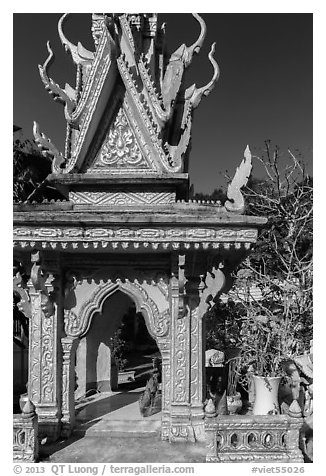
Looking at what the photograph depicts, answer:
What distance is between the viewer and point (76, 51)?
8781 millimetres

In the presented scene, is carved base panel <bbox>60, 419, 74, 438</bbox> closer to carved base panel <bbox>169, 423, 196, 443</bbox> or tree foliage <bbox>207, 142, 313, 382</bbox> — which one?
carved base panel <bbox>169, 423, 196, 443</bbox>

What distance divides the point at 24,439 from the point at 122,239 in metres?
Result: 3.60

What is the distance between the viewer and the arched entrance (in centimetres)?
732

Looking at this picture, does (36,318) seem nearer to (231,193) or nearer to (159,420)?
(159,420)

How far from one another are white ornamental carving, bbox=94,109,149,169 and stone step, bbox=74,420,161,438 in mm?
5219

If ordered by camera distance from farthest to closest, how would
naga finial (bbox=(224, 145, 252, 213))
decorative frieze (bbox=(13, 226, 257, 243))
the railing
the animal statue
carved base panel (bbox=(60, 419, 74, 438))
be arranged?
the animal statue, carved base panel (bbox=(60, 419, 74, 438)), naga finial (bbox=(224, 145, 252, 213)), decorative frieze (bbox=(13, 226, 257, 243)), the railing

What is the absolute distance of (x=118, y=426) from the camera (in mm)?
7566

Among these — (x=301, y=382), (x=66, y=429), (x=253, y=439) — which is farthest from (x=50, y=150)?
(x=301, y=382)

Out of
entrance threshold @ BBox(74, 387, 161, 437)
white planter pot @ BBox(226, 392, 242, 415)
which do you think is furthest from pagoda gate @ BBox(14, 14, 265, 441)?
white planter pot @ BBox(226, 392, 242, 415)

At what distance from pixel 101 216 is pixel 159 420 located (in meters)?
4.52

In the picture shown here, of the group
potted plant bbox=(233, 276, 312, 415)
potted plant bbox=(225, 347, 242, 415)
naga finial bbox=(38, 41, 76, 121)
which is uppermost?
naga finial bbox=(38, 41, 76, 121)

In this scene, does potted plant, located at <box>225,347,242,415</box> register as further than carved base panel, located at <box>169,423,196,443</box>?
Yes
